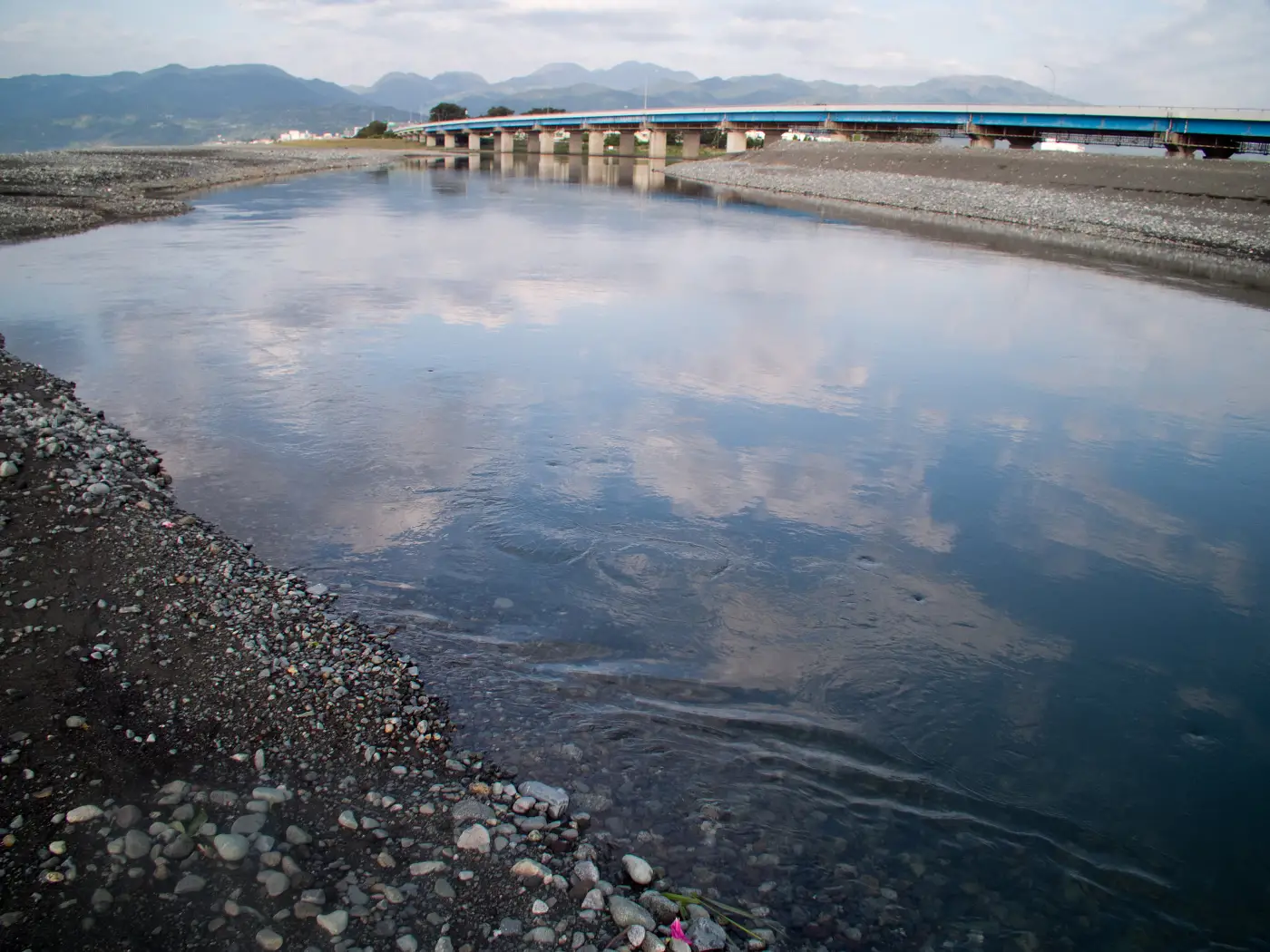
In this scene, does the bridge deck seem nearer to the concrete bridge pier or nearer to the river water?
the concrete bridge pier

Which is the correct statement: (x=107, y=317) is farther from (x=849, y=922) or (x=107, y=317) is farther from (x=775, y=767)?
(x=849, y=922)

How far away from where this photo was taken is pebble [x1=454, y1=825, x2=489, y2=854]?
4.95 metres

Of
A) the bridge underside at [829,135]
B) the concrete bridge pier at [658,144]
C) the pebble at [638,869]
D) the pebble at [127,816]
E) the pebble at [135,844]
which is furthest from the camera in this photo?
the concrete bridge pier at [658,144]

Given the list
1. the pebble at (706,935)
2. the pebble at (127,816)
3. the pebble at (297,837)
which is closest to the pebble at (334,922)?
the pebble at (297,837)

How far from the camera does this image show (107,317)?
58.0ft

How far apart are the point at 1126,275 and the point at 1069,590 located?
24743mm

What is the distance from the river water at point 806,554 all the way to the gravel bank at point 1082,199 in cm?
1840

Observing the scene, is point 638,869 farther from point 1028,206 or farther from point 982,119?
point 982,119

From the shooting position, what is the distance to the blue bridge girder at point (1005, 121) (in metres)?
59.3

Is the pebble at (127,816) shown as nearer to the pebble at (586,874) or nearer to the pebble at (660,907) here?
the pebble at (586,874)

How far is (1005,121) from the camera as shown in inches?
3019

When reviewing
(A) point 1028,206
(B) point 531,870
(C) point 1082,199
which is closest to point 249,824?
(B) point 531,870

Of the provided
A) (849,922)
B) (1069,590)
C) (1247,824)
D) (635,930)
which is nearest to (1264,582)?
(1069,590)

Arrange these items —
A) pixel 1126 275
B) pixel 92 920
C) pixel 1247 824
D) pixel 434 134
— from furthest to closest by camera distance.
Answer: pixel 434 134 → pixel 1126 275 → pixel 1247 824 → pixel 92 920
